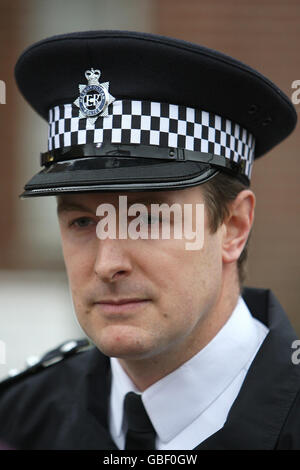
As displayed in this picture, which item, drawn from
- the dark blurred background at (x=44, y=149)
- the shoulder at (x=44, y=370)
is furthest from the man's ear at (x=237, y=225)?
the dark blurred background at (x=44, y=149)

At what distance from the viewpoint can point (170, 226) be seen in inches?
64.3

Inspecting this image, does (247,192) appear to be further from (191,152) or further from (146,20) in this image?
(146,20)

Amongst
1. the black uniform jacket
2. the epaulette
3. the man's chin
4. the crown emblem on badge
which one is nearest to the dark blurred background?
the epaulette

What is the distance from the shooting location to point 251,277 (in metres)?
4.85

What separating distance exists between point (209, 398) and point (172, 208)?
543 millimetres

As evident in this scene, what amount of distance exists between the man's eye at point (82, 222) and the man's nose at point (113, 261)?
12 centimetres

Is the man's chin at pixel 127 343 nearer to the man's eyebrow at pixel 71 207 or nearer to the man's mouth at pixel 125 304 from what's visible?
the man's mouth at pixel 125 304

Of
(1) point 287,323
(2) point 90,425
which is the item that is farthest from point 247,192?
(2) point 90,425

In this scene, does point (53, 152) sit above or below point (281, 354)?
above

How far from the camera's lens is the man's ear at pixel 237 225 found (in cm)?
180

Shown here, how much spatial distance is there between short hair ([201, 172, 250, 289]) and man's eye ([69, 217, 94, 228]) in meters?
0.32

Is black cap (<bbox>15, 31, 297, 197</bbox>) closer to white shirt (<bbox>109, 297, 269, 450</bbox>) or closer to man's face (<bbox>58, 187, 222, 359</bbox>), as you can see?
man's face (<bbox>58, 187, 222, 359</bbox>)

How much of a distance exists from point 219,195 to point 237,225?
0.46 feet

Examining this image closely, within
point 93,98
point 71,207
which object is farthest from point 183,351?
point 93,98
